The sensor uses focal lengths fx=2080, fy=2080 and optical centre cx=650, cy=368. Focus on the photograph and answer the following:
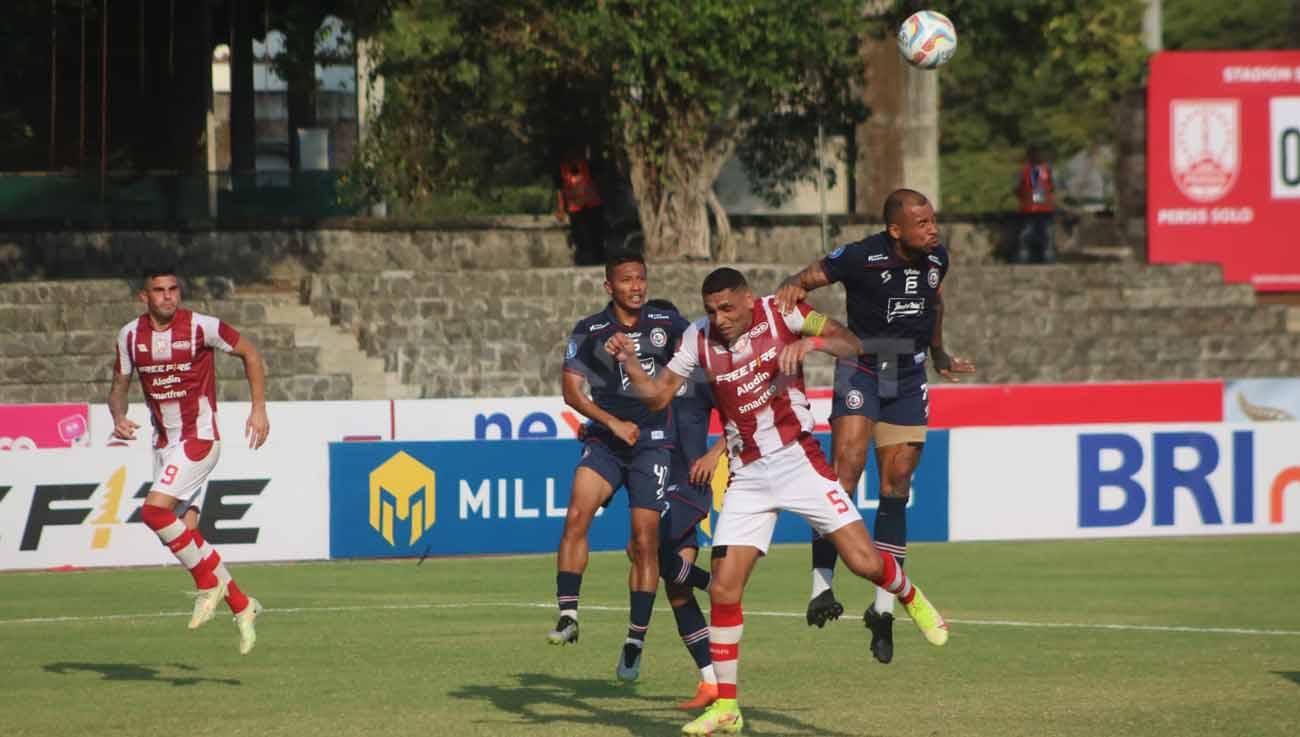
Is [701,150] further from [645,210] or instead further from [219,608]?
[219,608]

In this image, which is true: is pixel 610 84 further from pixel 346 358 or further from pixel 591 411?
pixel 591 411

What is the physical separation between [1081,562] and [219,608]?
27.2 feet

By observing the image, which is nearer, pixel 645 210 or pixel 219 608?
pixel 219 608

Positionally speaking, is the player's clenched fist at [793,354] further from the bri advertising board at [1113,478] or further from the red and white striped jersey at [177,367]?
the bri advertising board at [1113,478]

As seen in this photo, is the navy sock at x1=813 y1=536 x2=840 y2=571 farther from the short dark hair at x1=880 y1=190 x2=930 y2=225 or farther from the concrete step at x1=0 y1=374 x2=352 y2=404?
the concrete step at x1=0 y1=374 x2=352 y2=404

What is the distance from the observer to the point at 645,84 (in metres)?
28.3

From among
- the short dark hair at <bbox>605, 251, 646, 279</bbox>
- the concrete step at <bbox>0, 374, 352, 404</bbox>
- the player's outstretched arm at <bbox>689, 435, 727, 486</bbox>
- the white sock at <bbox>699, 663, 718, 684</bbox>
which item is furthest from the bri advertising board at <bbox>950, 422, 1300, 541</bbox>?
the player's outstretched arm at <bbox>689, 435, 727, 486</bbox>

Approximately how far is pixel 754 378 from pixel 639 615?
2.36 meters

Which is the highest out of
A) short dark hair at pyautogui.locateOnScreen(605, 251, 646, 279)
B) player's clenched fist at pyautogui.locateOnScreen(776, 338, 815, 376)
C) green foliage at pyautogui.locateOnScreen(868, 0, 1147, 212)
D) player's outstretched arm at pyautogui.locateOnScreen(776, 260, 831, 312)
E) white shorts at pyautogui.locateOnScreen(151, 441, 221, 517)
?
green foliage at pyautogui.locateOnScreen(868, 0, 1147, 212)

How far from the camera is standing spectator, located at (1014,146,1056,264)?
3422cm

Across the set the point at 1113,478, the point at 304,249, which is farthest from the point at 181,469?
the point at 304,249

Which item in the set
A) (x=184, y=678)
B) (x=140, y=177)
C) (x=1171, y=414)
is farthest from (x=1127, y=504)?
(x=140, y=177)

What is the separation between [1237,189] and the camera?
33.9 metres

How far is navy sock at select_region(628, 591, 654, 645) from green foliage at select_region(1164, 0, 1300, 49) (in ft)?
167
